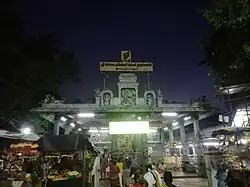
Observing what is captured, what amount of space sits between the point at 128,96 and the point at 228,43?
13076 mm

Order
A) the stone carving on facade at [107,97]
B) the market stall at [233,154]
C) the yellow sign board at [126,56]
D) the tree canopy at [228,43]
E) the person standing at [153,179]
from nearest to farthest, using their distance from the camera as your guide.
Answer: the person standing at [153,179] < the tree canopy at [228,43] < the market stall at [233,154] < the stone carving on facade at [107,97] < the yellow sign board at [126,56]

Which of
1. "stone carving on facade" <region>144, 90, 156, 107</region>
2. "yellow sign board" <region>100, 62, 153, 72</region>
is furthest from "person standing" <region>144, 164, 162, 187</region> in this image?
"yellow sign board" <region>100, 62, 153, 72</region>

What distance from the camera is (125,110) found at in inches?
809

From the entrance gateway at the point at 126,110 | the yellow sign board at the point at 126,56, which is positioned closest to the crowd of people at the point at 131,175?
the entrance gateway at the point at 126,110

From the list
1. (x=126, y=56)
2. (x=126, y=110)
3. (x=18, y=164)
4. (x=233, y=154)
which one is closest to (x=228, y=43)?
(x=233, y=154)

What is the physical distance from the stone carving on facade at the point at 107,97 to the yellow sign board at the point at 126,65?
2.62 meters

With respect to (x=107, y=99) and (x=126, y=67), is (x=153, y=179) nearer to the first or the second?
(x=107, y=99)

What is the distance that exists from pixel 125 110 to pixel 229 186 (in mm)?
14075

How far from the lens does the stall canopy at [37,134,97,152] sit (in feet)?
25.3

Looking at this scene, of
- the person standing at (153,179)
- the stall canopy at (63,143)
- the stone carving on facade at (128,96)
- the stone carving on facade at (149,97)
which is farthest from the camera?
the stone carving on facade at (149,97)

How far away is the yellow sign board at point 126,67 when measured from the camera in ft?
75.5

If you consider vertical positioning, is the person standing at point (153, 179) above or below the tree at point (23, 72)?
below

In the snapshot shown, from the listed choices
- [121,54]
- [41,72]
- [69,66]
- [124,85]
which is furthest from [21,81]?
[121,54]

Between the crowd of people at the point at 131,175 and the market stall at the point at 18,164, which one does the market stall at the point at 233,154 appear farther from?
the market stall at the point at 18,164
